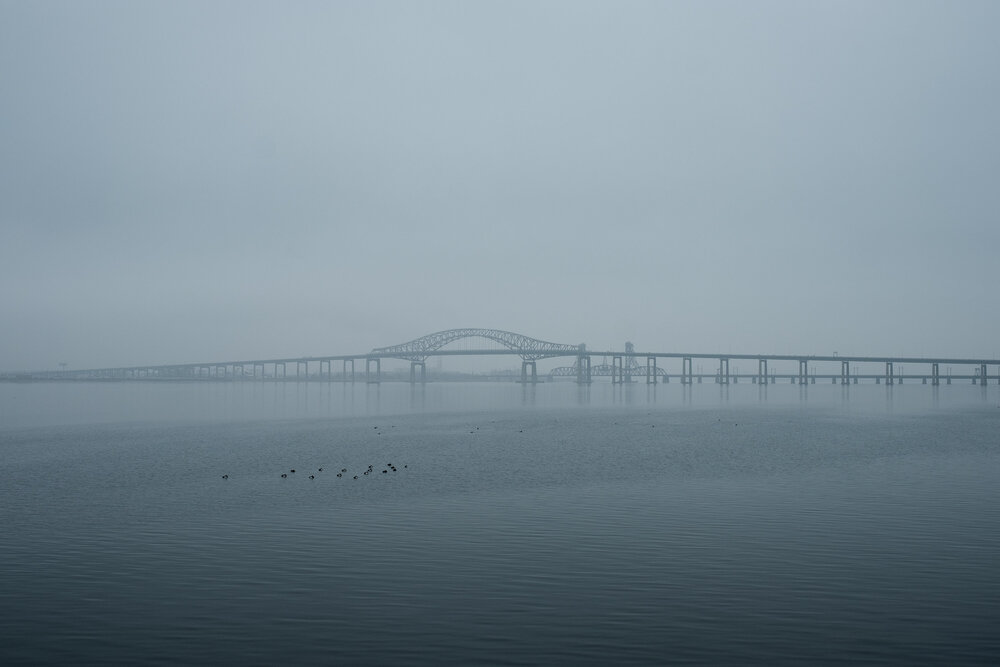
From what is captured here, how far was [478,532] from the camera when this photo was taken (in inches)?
614

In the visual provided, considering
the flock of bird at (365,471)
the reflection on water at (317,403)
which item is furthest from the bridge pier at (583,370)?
the flock of bird at (365,471)

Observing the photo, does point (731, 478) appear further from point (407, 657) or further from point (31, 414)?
point (31, 414)

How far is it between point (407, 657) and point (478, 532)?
6.69 metres

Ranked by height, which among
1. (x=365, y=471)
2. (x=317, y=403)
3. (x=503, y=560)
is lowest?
(x=317, y=403)

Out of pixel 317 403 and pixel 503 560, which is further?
pixel 317 403

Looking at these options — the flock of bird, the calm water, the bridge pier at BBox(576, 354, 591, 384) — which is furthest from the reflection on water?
the bridge pier at BBox(576, 354, 591, 384)

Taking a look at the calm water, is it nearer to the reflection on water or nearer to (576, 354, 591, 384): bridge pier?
the reflection on water

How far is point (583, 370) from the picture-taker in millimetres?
189000

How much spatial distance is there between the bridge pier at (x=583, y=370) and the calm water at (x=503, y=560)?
152 metres

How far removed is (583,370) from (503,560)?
177 meters

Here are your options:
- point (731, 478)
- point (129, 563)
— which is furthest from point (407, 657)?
point (731, 478)

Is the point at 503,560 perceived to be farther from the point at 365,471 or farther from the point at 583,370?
the point at 583,370

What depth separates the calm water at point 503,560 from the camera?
30.7 feet

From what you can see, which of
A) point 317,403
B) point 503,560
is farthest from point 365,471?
point 317,403
